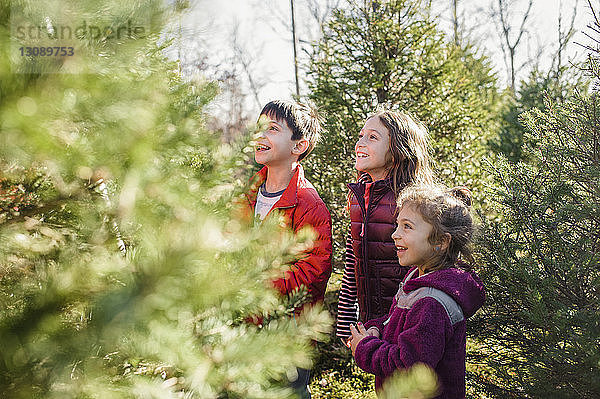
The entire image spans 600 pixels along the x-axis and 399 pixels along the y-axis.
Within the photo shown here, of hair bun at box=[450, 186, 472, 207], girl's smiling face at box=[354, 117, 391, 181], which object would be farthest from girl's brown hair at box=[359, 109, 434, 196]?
hair bun at box=[450, 186, 472, 207]

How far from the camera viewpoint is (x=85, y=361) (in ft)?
2.16

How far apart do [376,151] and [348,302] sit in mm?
950

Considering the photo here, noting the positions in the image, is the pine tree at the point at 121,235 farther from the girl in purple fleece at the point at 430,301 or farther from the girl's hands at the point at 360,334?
the girl's hands at the point at 360,334

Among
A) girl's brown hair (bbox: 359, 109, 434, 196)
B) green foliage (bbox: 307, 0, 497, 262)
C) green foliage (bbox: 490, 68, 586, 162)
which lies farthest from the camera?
green foliage (bbox: 490, 68, 586, 162)

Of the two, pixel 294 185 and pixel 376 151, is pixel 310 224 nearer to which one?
pixel 294 185

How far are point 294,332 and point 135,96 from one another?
51 cm

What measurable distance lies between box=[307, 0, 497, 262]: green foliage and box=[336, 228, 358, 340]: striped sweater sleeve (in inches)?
88.9

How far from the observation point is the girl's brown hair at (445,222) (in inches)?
84.5

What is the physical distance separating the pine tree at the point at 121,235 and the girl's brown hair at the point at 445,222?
136cm

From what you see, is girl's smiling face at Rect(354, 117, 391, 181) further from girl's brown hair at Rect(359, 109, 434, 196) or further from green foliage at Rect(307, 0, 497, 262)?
green foliage at Rect(307, 0, 497, 262)

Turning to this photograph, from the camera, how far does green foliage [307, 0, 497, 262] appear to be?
5.23 m

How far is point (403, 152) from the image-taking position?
2711 mm

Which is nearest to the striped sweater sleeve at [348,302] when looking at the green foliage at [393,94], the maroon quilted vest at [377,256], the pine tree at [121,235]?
the maroon quilted vest at [377,256]

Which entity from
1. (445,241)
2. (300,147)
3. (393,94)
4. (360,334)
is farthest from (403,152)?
(393,94)
